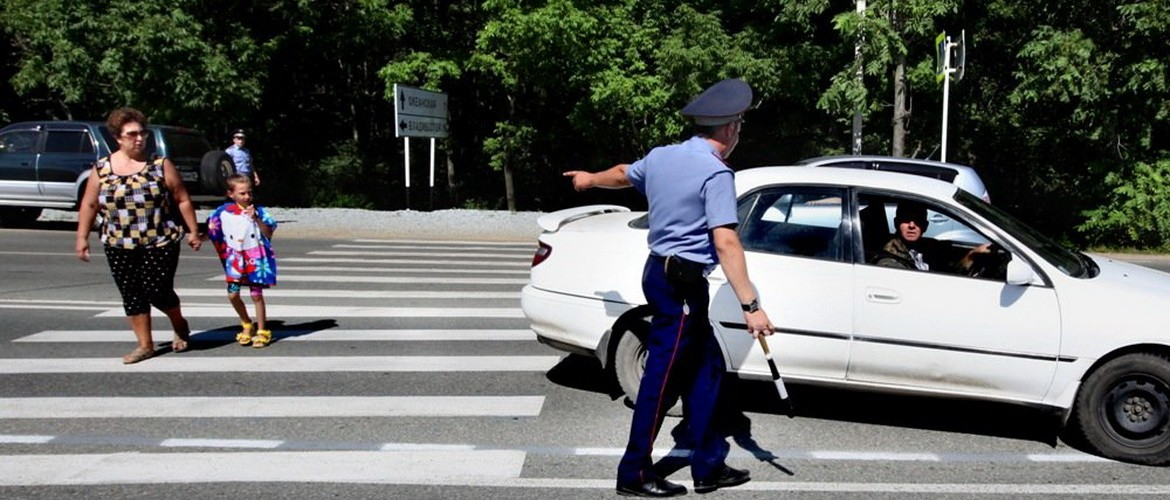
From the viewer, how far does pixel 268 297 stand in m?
10.8

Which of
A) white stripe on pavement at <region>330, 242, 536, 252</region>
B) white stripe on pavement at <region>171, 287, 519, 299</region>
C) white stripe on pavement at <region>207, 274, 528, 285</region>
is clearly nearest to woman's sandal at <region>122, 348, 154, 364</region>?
white stripe on pavement at <region>171, 287, 519, 299</region>

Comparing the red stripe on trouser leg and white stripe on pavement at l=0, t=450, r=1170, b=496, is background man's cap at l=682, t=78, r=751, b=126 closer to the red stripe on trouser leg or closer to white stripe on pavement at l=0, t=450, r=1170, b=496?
the red stripe on trouser leg

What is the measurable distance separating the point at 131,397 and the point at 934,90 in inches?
739

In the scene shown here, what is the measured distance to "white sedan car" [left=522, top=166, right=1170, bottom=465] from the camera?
535cm

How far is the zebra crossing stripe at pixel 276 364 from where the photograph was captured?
23.5 ft

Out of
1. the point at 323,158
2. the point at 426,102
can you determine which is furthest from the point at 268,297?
the point at 323,158

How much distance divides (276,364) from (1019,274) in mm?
4786

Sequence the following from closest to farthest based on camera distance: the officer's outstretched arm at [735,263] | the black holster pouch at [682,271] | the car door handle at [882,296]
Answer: the officer's outstretched arm at [735,263]
the black holster pouch at [682,271]
the car door handle at [882,296]

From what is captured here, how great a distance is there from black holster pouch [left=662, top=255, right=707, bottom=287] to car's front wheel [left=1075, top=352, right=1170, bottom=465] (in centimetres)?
230

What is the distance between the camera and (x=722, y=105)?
14.5 ft

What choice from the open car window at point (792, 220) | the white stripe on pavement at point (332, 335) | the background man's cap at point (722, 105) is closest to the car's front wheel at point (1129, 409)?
the open car window at point (792, 220)

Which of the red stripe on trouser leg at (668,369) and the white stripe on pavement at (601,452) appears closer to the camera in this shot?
the red stripe on trouser leg at (668,369)

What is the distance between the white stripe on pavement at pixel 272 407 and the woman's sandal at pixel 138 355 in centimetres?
95

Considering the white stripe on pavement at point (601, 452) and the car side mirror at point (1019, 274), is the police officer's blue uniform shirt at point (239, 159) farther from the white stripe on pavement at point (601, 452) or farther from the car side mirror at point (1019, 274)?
the car side mirror at point (1019, 274)
